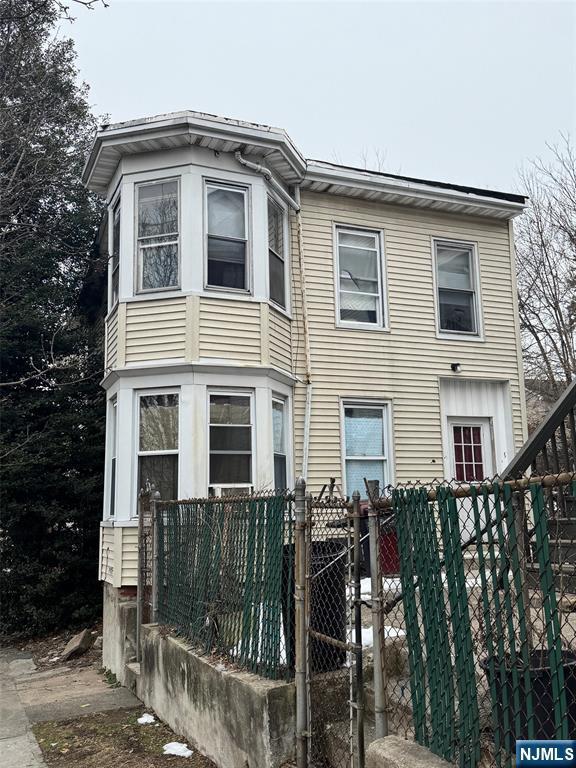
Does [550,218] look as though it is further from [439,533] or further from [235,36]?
[439,533]

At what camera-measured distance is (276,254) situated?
10430 mm

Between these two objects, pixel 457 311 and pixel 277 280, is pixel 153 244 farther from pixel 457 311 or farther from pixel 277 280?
pixel 457 311

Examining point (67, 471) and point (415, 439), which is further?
point (67, 471)

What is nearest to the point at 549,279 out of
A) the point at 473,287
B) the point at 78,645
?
the point at 473,287

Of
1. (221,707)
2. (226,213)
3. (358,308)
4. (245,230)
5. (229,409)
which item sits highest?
(226,213)

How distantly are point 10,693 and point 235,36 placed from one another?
7.70m

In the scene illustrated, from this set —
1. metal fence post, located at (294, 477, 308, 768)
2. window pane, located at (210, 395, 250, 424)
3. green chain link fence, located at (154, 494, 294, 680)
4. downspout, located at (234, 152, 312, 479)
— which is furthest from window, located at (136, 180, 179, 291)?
metal fence post, located at (294, 477, 308, 768)

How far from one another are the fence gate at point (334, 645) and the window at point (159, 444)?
4.65 meters

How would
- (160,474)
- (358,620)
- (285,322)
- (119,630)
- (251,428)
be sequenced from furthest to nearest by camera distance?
(285,322) < (251,428) < (160,474) < (119,630) < (358,620)

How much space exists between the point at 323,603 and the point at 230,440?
4.85m

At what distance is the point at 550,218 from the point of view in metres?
20.7

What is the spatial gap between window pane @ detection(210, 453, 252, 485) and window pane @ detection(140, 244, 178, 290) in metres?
2.65

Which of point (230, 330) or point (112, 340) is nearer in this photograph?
point (230, 330)

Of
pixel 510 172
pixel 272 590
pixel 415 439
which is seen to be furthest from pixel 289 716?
pixel 510 172
